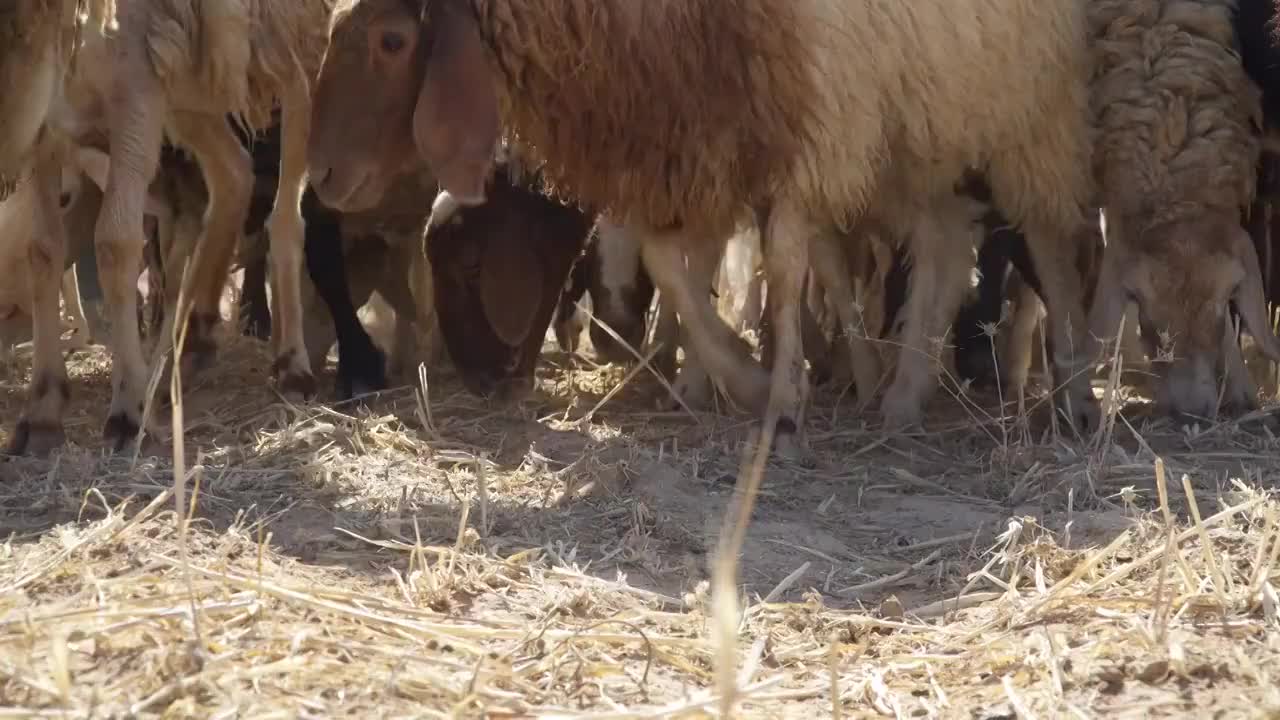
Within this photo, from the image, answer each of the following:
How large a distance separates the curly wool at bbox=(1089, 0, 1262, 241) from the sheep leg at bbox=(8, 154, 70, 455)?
10.8ft


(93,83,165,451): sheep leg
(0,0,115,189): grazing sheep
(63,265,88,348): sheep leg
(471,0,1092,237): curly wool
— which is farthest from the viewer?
(63,265,88,348): sheep leg

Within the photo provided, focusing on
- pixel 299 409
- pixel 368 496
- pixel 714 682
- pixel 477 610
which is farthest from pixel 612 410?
pixel 714 682

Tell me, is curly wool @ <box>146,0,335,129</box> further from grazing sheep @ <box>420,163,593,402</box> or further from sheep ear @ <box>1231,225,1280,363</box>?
sheep ear @ <box>1231,225,1280,363</box>

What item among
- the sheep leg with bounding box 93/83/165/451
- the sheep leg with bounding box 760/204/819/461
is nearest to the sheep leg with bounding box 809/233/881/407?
the sheep leg with bounding box 760/204/819/461

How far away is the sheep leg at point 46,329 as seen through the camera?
4.18 metres

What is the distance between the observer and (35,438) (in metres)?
4.15

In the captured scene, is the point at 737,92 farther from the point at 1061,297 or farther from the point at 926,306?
the point at 1061,297

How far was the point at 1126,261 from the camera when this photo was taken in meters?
4.79

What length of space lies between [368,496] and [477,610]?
95 centimetres

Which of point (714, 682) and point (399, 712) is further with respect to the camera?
point (714, 682)

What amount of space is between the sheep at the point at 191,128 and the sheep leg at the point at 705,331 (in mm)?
1285

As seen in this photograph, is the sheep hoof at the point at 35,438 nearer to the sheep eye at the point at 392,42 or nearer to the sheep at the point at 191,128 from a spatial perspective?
the sheep at the point at 191,128

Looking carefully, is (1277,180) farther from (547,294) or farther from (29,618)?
(29,618)

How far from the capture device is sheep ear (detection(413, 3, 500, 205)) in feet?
12.2
